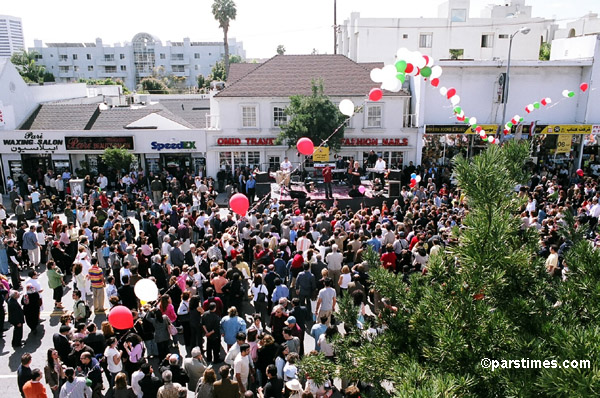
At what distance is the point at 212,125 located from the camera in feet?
89.7

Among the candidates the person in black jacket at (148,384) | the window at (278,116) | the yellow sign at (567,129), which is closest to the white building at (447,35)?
the yellow sign at (567,129)

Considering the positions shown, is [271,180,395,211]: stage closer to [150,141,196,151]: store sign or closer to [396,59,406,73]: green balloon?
[150,141,196,151]: store sign

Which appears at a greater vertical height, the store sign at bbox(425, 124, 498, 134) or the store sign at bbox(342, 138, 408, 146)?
the store sign at bbox(425, 124, 498, 134)

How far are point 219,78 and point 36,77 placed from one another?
81.9ft

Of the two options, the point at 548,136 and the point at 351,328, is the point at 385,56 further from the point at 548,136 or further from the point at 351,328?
the point at 351,328

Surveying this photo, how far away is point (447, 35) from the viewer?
158 ft

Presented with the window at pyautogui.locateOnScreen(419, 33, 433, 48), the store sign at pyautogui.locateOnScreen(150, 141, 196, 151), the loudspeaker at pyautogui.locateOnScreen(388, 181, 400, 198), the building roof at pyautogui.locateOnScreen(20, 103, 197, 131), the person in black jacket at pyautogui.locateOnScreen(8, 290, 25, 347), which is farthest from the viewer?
the window at pyautogui.locateOnScreen(419, 33, 433, 48)

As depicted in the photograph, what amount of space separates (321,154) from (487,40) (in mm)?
35169

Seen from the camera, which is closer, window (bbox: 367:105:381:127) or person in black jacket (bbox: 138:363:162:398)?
person in black jacket (bbox: 138:363:162:398)

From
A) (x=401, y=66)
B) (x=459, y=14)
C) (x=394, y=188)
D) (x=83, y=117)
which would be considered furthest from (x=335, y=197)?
(x=459, y=14)

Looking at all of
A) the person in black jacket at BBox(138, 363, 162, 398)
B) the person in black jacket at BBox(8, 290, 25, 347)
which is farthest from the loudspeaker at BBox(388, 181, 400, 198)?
the person in black jacket at BBox(138, 363, 162, 398)

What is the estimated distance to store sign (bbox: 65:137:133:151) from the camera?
24469 millimetres

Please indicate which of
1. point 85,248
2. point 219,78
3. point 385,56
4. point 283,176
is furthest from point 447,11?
point 85,248

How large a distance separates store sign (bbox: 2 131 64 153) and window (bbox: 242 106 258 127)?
9665 mm
